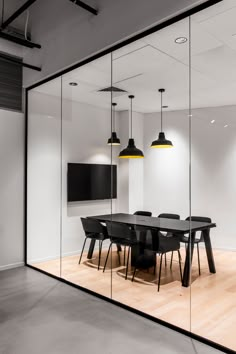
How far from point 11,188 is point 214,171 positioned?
3256mm

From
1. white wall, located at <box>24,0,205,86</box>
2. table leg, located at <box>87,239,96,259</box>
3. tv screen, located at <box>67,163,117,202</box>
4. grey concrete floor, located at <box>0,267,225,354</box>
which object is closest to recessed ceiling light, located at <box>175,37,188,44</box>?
white wall, located at <box>24,0,205,86</box>

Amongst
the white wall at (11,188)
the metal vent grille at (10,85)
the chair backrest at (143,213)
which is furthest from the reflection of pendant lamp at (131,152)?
the metal vent grille at (10,85)

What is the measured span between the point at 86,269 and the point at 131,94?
2256mm

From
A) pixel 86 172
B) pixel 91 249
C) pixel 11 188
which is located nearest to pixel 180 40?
pixel 86 172

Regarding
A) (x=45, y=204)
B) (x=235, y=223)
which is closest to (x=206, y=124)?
(x=235, y=223)

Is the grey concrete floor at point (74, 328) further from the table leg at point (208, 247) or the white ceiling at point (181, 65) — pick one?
the white ceiling at point (181, 65)

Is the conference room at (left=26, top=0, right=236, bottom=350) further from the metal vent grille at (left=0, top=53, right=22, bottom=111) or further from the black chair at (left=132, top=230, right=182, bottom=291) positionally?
the metal vent grille at (left=0, top=53, right=22, bottom=111)

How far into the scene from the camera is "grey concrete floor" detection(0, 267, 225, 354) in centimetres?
248

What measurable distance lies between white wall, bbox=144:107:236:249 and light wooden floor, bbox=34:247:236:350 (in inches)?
11.6

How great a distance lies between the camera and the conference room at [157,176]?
8.76ft

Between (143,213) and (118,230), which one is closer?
(143,213)

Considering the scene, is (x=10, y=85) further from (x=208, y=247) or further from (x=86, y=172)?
(x=208, y=247)

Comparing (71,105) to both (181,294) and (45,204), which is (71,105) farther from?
(181,294)

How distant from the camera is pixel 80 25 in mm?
3709
